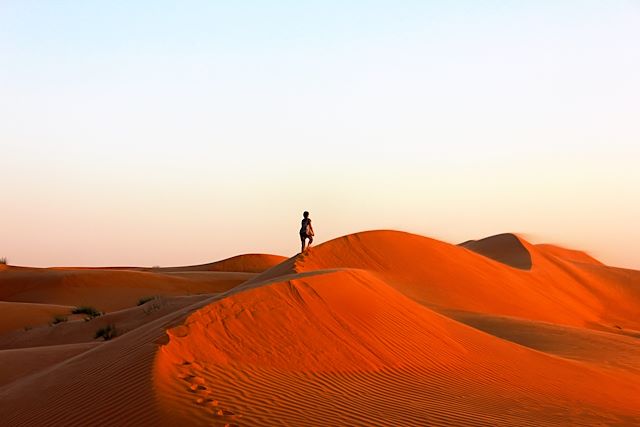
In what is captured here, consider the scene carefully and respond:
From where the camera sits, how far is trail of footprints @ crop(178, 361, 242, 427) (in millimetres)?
8141

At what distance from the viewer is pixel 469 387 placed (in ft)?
37.4

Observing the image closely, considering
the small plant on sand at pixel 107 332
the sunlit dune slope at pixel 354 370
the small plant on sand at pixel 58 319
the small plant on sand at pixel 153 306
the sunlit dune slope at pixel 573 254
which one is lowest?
the sunlit dune slope at pixel 354 370

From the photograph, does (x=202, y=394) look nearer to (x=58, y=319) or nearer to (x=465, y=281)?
(x=58, y=319)

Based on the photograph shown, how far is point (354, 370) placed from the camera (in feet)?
37.1

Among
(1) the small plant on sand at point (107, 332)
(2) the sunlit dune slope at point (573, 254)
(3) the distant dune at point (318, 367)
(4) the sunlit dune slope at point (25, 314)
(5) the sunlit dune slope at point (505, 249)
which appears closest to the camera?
(3) the distant dune at point (318, 367)

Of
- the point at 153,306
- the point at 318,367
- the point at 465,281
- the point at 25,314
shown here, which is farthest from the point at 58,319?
the point at 318,367

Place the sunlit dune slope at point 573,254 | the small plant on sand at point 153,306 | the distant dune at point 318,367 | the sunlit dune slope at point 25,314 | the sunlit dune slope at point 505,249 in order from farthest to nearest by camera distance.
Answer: the sunlit dune slope at point 573,254 → the sunlit dune slope at point 505,249 → the sunlit dune slope at point 25,314 → the small plant on sand at point 153,306 → the distant dune at point 318,367

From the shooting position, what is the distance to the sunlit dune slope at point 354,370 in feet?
29.3

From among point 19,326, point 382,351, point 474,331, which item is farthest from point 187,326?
point 19,326

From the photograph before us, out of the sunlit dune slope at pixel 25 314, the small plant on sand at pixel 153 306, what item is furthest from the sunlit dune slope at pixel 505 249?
the sunlit dune slope at pixel 25 314

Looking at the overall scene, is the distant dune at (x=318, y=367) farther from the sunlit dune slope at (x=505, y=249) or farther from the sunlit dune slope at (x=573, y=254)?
the sunlit dune slope at (x=573, y=254)

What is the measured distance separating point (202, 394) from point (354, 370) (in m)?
3.07

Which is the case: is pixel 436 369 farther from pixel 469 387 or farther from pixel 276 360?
pixel 276 360

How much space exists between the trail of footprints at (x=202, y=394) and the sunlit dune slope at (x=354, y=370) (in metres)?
0.02
